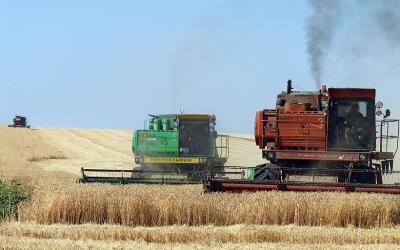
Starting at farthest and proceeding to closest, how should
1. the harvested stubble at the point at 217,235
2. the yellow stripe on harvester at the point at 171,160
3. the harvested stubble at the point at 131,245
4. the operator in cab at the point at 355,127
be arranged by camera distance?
the yellow stripe on harvester at the point at 171,160 → the operator in cab at the point at 355,127 → the harvested stubble at the point at 217,235 → the harvested stubble at the point at 131,245

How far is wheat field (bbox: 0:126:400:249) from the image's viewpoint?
11469mm

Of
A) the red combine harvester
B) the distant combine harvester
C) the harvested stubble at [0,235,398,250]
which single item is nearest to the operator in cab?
the red combine harvester

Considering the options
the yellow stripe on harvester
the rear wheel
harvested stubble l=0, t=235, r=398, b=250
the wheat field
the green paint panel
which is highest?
the green paint panel

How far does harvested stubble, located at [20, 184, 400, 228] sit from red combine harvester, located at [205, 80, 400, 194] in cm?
244

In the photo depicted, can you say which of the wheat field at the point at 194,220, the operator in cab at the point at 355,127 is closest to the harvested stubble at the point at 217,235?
the wheat field at the point at 194,220

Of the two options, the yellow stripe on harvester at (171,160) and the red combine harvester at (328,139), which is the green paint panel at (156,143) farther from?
the red combine harvester at (328,139)

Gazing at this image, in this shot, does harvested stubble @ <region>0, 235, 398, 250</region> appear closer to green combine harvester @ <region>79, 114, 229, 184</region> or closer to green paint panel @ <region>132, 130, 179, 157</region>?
green combine harvester @ <region>79, 114, 229, 184</region>

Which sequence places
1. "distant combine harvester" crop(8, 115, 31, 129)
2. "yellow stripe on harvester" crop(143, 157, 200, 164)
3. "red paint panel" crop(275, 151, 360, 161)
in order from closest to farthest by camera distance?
"red paint panel" crop(275, 151, 360, 161) → "yellow stripe on harvester" crop(143, 157, 200, 164) → "distant combine harvester" crop(8, 115, 31, 129)

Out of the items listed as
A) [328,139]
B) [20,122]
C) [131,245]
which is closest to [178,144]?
[328,139]

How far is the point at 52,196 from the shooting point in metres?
14.1

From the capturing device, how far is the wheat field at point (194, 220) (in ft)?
37.6

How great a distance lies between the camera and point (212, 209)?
13.7m

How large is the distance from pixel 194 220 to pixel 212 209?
0.37 metres

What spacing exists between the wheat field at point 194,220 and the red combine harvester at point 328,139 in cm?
233
